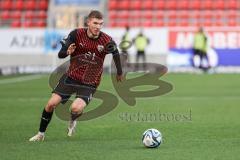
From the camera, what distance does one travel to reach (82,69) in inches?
446

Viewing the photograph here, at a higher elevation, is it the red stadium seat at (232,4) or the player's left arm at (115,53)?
the player's left arm at (115,53)

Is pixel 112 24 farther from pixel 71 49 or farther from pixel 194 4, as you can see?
pixel 71 49

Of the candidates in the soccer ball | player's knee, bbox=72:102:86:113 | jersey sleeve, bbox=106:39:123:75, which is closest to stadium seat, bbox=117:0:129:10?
jersey sleeve, bbox=106:39:123:75

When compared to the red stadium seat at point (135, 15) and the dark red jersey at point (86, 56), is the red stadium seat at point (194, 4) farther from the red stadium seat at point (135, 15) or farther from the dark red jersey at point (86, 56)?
the dark red jersey at point (86, 56)

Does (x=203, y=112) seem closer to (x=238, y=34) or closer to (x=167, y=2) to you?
(x=238, y=34)

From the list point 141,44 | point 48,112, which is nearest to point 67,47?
point 48,112

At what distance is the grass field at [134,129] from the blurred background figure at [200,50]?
8556mm

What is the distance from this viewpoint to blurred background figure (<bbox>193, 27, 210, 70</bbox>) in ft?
106

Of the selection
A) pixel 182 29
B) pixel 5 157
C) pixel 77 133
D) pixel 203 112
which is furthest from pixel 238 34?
pixel 5 157

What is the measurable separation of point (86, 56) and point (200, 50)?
71.0ft

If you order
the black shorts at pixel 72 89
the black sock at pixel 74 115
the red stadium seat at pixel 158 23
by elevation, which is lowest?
the red stadium seat at pixel 158 23

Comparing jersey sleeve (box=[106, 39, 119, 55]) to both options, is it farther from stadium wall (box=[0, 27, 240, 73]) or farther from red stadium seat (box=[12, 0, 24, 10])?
red stadium seat (box=[12, 0, 24, 10])

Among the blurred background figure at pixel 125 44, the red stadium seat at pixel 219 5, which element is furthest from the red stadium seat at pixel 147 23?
the blurred background figure at pixel 125 44

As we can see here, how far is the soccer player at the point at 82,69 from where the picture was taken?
1115cm
